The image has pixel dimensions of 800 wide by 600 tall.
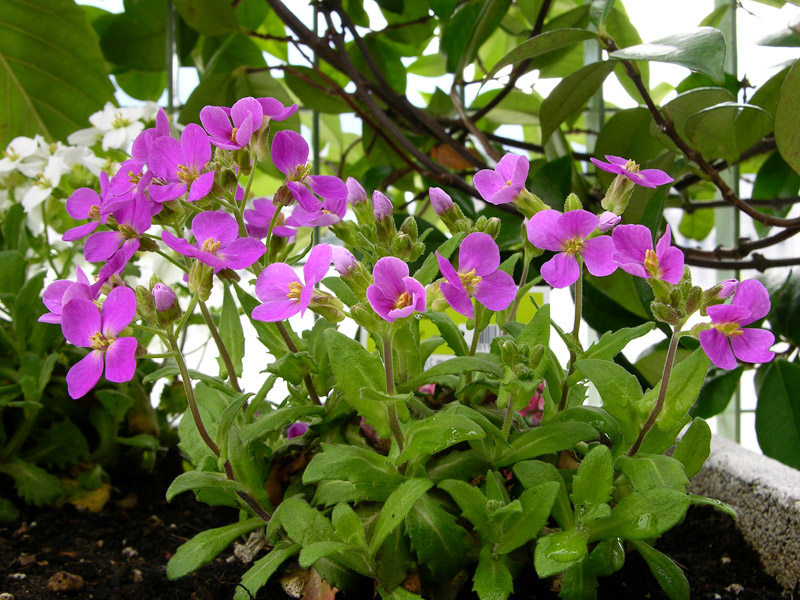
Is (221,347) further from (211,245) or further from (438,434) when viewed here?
(438,434)

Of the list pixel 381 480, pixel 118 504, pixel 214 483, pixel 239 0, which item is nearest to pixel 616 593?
pixel 381 480

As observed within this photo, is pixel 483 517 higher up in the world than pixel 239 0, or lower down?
lower down

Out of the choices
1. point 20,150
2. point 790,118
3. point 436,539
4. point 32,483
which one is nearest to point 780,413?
point 790,118

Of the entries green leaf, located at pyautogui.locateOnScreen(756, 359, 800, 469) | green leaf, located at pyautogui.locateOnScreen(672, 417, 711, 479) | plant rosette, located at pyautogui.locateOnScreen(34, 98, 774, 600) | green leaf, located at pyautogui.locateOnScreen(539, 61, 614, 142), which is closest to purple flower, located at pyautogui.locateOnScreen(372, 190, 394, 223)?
plant rosette, located at pyautogui.locateOnScreen(34, 98, 774, 600)

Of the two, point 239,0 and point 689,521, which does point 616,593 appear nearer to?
point 689,521

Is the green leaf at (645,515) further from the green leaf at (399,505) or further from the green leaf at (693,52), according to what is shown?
the green leaf at (693,52)

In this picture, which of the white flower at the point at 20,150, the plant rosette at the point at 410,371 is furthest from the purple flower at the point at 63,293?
the white flower at the point at 20,150
